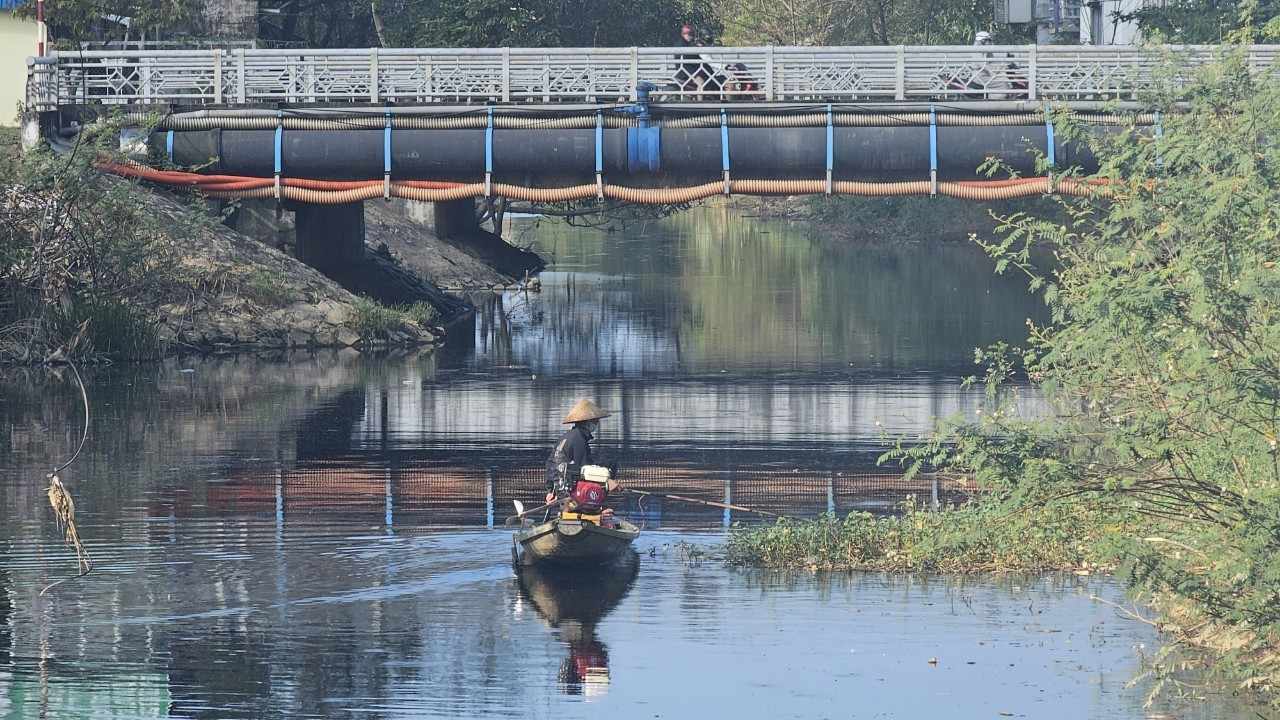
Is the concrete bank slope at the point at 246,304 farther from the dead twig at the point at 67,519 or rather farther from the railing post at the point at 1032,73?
the dead twig at the point at 67,519

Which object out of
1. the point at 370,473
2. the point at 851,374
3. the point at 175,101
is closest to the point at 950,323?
the point at 851,374

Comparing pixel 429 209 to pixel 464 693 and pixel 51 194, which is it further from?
pixel 464 693

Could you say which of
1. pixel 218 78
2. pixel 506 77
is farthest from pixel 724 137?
pixel 218 78

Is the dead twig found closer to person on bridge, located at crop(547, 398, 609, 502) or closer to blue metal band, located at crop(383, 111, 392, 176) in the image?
person on bridge, located at crop(547, 398, 609, 502)

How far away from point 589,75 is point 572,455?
2039cm

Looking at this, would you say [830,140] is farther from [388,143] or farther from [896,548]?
[896,548]

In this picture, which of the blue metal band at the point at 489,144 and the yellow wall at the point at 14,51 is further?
the yellow wall at the point at 14,51

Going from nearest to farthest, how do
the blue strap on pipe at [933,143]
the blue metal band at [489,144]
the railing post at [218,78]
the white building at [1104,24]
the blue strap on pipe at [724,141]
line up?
the blue strap on pipe at [933,143] < the blue strap on pipe at [724,141] < the blue metal band at [489,144] < the railing post at [218,78] < the white building at [1104,24]

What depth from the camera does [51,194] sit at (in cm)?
3544

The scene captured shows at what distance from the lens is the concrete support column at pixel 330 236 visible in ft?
143

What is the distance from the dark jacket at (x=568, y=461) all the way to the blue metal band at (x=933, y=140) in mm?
20017

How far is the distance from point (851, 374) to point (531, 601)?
18281mm

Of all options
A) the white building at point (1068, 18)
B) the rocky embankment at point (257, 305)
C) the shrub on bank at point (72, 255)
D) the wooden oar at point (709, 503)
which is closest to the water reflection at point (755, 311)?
the rocky embankment at point (257, 305)

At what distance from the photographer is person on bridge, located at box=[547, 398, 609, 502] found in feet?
61.2
